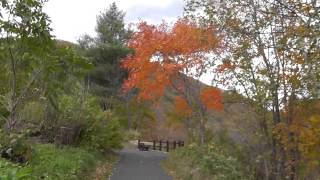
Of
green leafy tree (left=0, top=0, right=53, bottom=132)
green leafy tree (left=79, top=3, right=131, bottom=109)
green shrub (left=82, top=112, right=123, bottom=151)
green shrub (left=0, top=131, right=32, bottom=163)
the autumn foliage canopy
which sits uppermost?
green leafy tree (left=79, top=3, right=131, bottom=109)

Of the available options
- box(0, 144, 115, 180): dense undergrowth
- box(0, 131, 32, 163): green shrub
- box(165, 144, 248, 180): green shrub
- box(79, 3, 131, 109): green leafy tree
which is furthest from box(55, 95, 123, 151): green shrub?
box(79, 3, 131, 109): green leafy tree

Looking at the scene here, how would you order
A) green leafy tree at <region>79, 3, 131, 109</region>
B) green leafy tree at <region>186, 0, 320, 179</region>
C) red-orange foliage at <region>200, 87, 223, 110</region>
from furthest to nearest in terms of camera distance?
1. green leafy tree at <region>79, 3, 131, 109</region>
2. red-orange foliage at <region>200, 87, 223, 110</region>
3. green leafy tree at <region>186, 0, 320, 179</region>

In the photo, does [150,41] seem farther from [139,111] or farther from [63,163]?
[139,111]

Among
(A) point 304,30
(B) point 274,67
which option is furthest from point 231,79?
(A) point 304,30

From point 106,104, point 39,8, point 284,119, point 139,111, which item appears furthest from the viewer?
point 139,111

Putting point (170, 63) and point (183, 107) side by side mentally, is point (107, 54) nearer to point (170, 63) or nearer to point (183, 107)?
point (183, 107)

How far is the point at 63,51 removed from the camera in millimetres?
13797

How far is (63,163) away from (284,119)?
259 inches

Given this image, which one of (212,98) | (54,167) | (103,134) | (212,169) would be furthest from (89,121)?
(54,167)

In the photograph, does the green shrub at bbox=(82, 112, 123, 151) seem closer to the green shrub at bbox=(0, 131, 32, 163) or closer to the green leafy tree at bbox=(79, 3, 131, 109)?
the green shrub at bbox=(0, 131, 32, 163)

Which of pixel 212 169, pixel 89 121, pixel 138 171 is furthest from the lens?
pixel 89 121

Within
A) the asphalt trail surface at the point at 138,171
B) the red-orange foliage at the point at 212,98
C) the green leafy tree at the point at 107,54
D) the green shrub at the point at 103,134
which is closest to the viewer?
the asphalt trail surface at the point at 138,171

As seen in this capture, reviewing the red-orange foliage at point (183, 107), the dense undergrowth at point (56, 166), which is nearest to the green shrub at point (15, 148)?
the dense undergrowth at point (56, 166)

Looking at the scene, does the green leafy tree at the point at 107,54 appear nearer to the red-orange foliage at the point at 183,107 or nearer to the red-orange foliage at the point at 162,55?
the red-orange foliage at the point at 183,107
